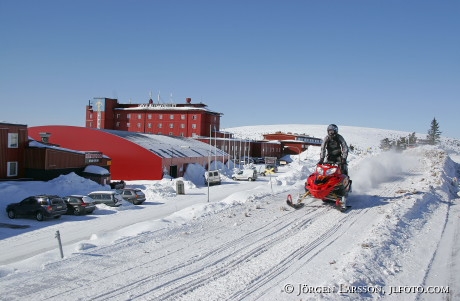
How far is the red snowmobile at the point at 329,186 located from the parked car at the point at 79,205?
1491 centimetres

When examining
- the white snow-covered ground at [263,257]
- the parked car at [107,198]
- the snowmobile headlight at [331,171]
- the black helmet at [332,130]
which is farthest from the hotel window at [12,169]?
the snowmobile headlight at [331,171]

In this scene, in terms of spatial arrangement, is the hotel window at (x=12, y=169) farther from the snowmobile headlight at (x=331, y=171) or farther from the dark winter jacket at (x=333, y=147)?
the snowmobile headlight at (x=331, y=171)

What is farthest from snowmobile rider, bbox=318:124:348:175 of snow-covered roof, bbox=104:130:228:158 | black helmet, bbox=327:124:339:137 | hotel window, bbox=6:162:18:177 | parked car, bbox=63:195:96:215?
snow-covered roof, bbox=104:130:228:158

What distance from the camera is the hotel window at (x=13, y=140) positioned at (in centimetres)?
3209

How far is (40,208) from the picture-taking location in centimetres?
2250

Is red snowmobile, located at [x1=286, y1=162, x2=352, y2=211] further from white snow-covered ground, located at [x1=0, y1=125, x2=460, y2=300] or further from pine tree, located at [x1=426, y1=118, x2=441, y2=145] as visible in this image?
pine tree, located at [x1=426, y1=118, x2=441, y2=145]

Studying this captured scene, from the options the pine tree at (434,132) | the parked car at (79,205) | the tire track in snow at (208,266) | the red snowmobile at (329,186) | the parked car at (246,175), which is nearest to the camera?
the tire track in snow at (208,266)

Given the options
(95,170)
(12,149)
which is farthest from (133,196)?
(12,149)

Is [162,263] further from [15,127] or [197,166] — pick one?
[197,166]

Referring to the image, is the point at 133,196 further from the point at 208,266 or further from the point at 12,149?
the point at 208,266

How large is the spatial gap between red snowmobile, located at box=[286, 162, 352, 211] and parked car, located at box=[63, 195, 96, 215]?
14913mm

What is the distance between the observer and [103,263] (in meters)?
8.24

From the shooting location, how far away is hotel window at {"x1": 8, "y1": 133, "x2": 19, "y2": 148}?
32094 millimetres

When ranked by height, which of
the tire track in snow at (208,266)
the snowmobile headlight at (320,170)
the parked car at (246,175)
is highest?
the snowmobile headlight at (320,170)
